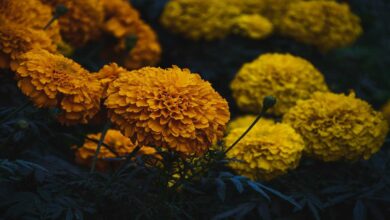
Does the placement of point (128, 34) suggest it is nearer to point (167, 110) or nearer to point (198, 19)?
point (198, 19)

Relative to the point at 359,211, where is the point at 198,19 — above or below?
above

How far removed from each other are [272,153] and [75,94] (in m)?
0.87

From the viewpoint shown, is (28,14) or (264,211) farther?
(28,14)

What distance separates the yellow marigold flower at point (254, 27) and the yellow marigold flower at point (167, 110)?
6.51 ft

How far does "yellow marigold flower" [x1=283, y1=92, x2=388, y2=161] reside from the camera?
2.45 m

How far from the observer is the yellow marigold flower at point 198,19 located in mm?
3809

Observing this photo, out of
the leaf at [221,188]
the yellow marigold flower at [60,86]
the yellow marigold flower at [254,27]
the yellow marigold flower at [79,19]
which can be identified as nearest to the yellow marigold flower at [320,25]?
the yellow marigold flower at [254,27]

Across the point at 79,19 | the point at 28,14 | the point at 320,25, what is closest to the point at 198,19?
the point at 320,25

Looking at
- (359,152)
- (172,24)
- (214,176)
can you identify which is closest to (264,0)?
(172,24)

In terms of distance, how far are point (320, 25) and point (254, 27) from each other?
454 millimetres

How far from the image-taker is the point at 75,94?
195 cm

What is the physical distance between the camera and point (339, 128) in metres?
2.47

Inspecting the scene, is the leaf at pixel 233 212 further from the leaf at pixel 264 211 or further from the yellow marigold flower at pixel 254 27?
the yellow marigold flower at pixel 254 27

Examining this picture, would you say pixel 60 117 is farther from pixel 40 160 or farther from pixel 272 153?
pixel 272 153
